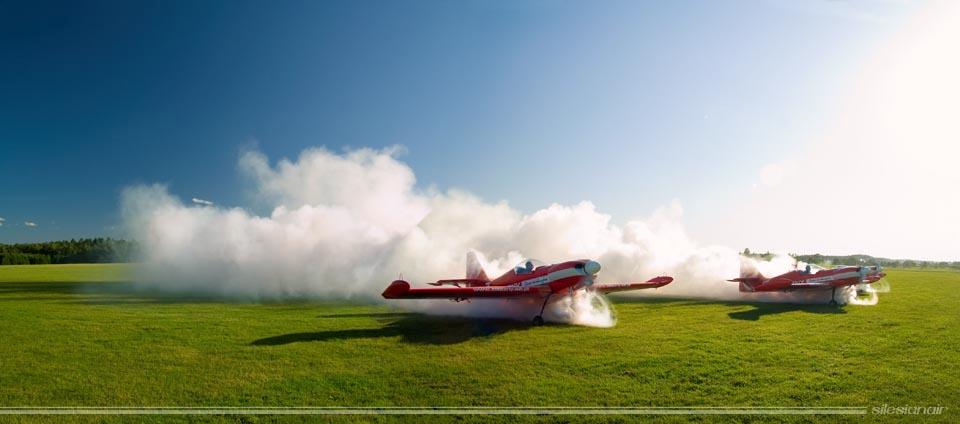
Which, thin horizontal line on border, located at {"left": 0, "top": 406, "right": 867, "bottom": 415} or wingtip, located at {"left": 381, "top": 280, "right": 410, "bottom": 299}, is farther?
wingtip, located at {"left": 381, "top": 280, "right": 410, "bottom": 299}

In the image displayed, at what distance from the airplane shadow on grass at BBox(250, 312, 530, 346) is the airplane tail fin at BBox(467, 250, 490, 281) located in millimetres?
5025

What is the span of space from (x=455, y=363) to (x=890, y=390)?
400 inches

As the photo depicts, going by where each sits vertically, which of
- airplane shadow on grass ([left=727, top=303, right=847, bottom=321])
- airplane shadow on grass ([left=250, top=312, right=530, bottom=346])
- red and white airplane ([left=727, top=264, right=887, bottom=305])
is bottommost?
airplane shadow on grass ([left=727, top=303, right=847, bottom=321])

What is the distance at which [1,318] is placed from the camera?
19.2 meters

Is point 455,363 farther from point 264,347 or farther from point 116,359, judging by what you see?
point 116,359

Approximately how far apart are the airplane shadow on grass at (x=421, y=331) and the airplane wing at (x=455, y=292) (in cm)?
125

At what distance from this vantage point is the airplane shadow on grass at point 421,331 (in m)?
14.8

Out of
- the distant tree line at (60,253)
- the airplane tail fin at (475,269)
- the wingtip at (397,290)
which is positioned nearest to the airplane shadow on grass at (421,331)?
the wingtip at (397,290)

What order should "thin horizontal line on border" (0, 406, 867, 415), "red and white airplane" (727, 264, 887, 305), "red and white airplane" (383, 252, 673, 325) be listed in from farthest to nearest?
1. "red and white airplane" (727, 264, 887, 305)
2. "red and white airplane" (383, 252, 673, 325)
3. "thin horizontal line on border" (0, 406, 867, 415)

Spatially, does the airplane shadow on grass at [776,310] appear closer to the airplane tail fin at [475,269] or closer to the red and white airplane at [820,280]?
the red and white airplane at [820,280]

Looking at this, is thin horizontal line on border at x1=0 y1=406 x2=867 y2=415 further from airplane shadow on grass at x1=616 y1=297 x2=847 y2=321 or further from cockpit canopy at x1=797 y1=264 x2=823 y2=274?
cockpit canopy at x1=797 y1=264 x2=823 y2=274

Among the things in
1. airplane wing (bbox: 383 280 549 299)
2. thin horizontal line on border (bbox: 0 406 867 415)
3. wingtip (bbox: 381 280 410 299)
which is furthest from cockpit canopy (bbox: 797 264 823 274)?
wingtip (bbox: 381 280 410 299)

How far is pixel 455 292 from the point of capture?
55.5 ft

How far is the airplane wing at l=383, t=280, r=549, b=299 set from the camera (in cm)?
1474
